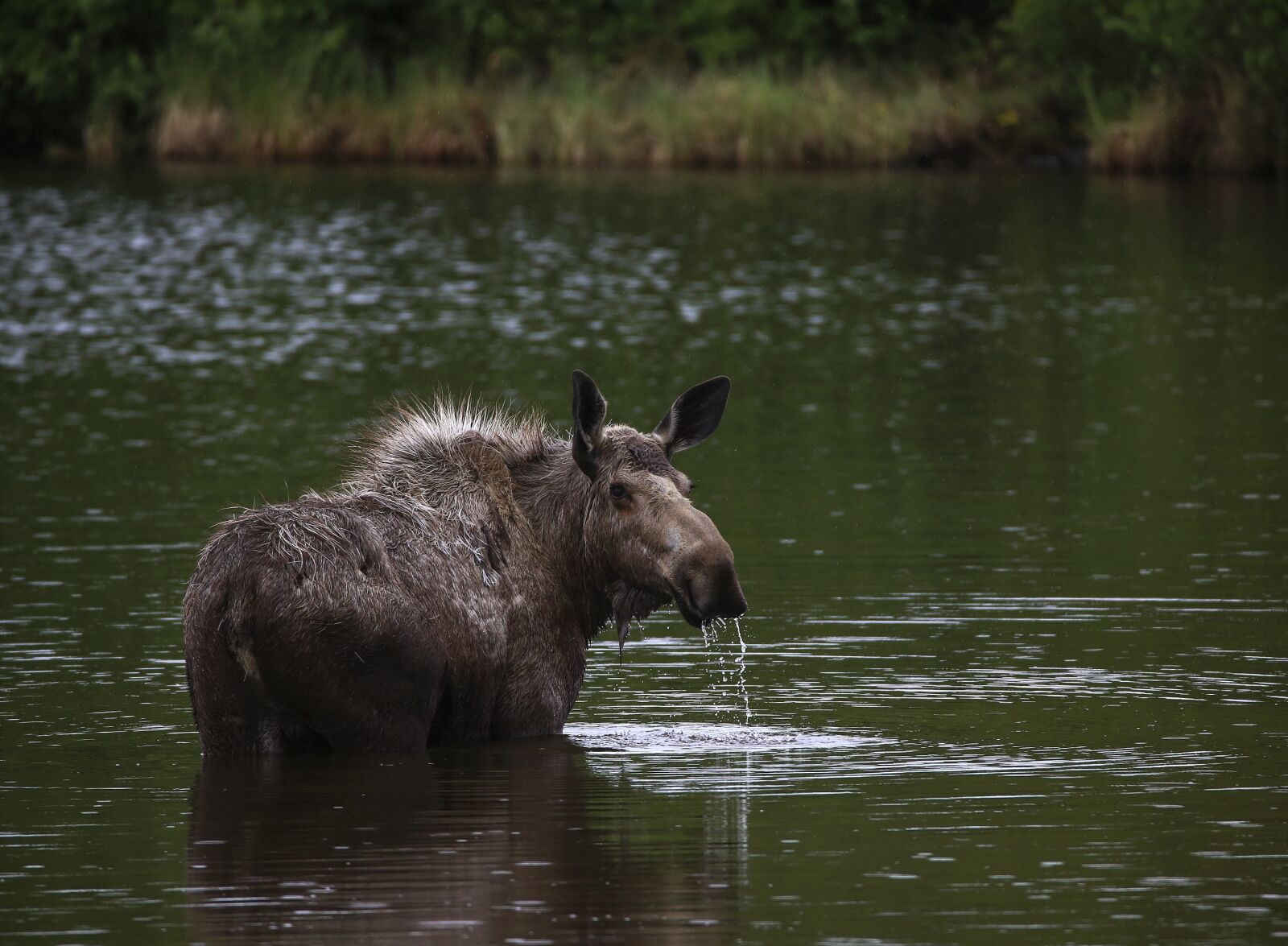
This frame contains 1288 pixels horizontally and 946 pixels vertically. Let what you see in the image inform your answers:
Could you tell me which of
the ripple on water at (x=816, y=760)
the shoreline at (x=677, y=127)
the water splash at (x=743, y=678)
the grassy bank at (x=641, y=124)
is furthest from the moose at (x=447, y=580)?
the grassy bank at (x=641, y=124)

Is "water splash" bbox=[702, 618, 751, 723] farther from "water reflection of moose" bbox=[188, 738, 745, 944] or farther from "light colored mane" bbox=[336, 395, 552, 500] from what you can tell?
"light colored mane" bbox=[336, 395, 552, 500]

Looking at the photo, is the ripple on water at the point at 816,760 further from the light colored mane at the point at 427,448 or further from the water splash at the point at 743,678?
the light colored mane at the point at 427,448

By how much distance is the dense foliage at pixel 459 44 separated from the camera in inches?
2566

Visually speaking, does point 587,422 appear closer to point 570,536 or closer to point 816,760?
point 570,536

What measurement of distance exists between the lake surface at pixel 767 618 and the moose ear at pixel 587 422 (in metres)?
1.44

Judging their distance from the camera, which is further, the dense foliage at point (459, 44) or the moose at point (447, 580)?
the dense foliage at point (459, 44)

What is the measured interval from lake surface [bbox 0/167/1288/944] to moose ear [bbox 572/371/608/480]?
144 centimetres

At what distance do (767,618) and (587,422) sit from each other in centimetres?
413

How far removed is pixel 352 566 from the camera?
10805 millimetres

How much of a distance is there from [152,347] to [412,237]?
13946 millimetres

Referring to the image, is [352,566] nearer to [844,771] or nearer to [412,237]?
[844,771]

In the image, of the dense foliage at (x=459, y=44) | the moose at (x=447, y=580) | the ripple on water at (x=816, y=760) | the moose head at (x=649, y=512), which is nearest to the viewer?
the moose at (x=447, y=580)

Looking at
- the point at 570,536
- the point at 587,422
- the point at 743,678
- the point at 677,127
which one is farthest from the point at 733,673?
the point at 677,127

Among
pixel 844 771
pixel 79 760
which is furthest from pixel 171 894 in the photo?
pixel 844 771
